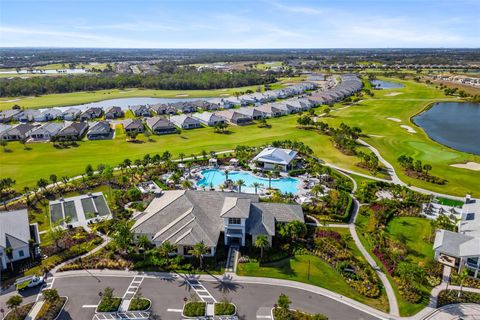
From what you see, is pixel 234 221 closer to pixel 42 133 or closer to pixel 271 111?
pixel 42 133

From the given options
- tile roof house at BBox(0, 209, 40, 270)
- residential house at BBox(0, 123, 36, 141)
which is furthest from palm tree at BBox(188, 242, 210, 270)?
residential house at BBox(0, 123, 36, 141)

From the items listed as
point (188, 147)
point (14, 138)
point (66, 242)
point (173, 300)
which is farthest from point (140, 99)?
point (173, 300)

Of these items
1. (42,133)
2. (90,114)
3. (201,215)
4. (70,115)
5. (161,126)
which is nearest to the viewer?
(201,215)

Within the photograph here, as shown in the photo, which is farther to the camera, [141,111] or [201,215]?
[141,111]

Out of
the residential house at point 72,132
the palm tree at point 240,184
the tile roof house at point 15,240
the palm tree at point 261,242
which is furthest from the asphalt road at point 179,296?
the residential house at point 72,132

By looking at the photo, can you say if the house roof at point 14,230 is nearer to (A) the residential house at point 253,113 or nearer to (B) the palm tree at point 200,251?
(B) the palm tree at point 200,251

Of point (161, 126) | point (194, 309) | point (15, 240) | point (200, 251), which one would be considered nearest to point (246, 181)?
point (200, 251)
